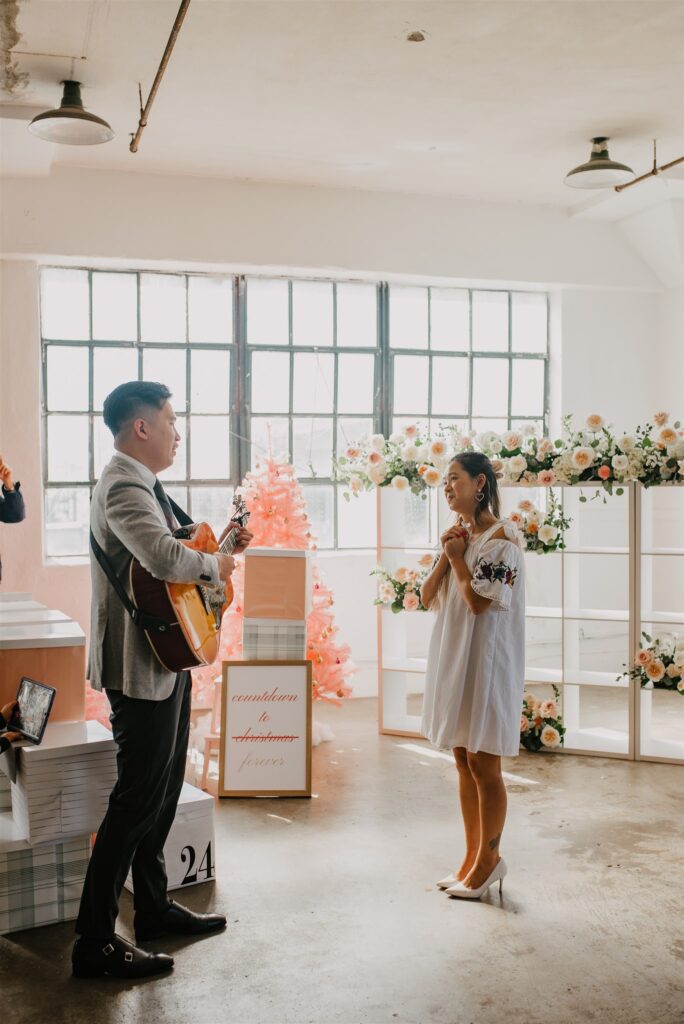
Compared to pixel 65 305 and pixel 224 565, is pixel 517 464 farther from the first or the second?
pixel 65 305

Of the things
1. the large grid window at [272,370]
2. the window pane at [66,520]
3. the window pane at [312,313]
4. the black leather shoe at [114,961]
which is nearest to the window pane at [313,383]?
the large grid window at [272,370]

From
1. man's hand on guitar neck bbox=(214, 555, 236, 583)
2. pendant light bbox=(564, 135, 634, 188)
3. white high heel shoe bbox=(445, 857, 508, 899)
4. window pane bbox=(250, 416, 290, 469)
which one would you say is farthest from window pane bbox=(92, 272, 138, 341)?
white high heel shoe bbox=(445, 857, 508, 899)

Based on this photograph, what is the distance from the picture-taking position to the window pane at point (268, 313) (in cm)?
723

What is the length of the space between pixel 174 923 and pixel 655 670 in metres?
3.08

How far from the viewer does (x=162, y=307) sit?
7.01 m

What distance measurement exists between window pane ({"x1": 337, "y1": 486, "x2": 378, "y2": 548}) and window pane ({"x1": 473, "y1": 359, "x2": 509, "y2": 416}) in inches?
45.2

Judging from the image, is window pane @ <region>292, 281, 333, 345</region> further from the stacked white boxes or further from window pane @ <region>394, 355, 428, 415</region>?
the stacked white boxes

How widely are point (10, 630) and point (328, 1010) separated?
1.82 metres

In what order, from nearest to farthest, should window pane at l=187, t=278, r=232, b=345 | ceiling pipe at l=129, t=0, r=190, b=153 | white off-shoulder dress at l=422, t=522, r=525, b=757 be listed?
white off-shoulder dress at l=422, t=522, r=525, b=757 < ceiling pipe at l=129, t=0, r=190, b=153 < window pane at l=187, t=278, r=232, b=345

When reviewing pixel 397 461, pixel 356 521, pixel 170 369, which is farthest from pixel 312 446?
pixel 397 461

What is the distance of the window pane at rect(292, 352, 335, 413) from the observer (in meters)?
7.38

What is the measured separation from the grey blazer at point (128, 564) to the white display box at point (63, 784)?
36 centimetres

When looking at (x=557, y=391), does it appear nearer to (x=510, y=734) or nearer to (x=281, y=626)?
(x=281, y=626)


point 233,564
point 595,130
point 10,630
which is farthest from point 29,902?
point 595,130
